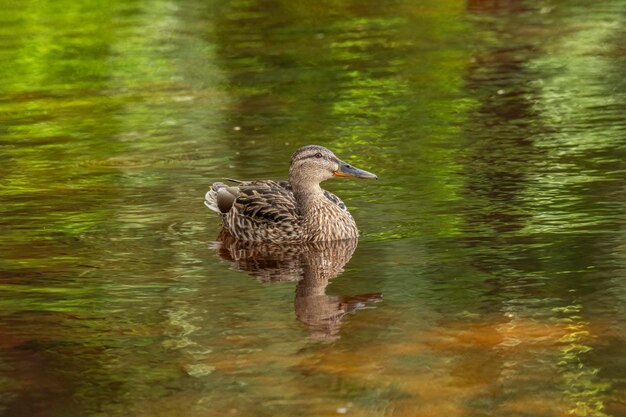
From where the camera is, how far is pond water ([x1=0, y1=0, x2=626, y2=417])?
8.12m

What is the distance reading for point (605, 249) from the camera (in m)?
10.5

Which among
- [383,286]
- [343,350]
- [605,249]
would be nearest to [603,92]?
[605,249]

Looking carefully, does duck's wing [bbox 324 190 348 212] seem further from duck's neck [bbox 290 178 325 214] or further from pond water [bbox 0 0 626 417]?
pond water [bbox 0 0 626 417]

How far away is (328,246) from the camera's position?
11297mm

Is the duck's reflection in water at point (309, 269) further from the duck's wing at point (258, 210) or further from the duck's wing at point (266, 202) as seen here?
the duck's wing at point (266, 202)

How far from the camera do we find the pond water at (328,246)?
26.6ft

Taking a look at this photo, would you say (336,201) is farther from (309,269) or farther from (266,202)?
(309,269)

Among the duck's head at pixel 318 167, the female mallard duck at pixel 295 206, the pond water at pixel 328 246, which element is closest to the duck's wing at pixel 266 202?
the female mallard duck at pixel 295 206

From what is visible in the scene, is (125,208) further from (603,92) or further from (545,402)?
(603,92)

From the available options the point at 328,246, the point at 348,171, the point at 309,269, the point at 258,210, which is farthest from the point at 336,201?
the point at 309,269

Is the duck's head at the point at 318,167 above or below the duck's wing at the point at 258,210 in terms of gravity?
above

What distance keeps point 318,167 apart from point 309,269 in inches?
51.9

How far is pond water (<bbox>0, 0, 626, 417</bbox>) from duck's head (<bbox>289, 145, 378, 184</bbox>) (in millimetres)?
453

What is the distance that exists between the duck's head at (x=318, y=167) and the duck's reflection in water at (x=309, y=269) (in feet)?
2.08
